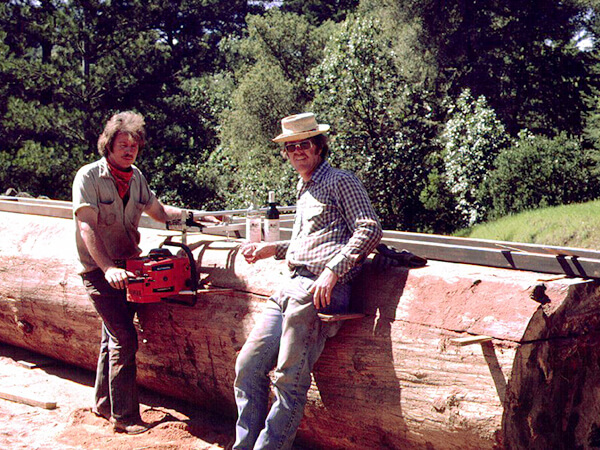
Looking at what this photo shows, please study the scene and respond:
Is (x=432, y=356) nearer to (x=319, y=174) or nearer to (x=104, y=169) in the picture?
(x=319, y=174)

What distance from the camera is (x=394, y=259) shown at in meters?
4.34

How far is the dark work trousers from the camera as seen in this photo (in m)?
4.96

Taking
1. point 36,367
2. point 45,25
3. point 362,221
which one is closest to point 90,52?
point 45,25

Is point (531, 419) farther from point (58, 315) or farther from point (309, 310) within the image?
point (58, 315)

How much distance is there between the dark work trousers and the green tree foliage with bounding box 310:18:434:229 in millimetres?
16443

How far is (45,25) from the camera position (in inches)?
897

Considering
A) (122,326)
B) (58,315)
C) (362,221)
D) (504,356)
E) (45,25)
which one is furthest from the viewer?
(45,25)

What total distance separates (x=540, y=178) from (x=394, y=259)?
49.1 feet

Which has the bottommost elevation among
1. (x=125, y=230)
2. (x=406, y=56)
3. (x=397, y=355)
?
(x=397, y=355)

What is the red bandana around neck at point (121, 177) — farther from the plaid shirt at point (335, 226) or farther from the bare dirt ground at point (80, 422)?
the bare dirt ground at point (80, 422)

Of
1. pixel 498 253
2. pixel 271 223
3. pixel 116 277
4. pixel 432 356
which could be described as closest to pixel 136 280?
pixel 116 277

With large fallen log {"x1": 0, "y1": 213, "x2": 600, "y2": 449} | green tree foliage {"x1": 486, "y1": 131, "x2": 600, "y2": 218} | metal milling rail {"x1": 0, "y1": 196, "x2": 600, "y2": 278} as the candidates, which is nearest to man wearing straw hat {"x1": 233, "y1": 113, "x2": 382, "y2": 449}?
large fallen log {"x1": 0, "y1": 213, "x2": 600, "y2": 449}

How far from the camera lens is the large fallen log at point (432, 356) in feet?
12.1

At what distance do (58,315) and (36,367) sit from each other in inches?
26.9
